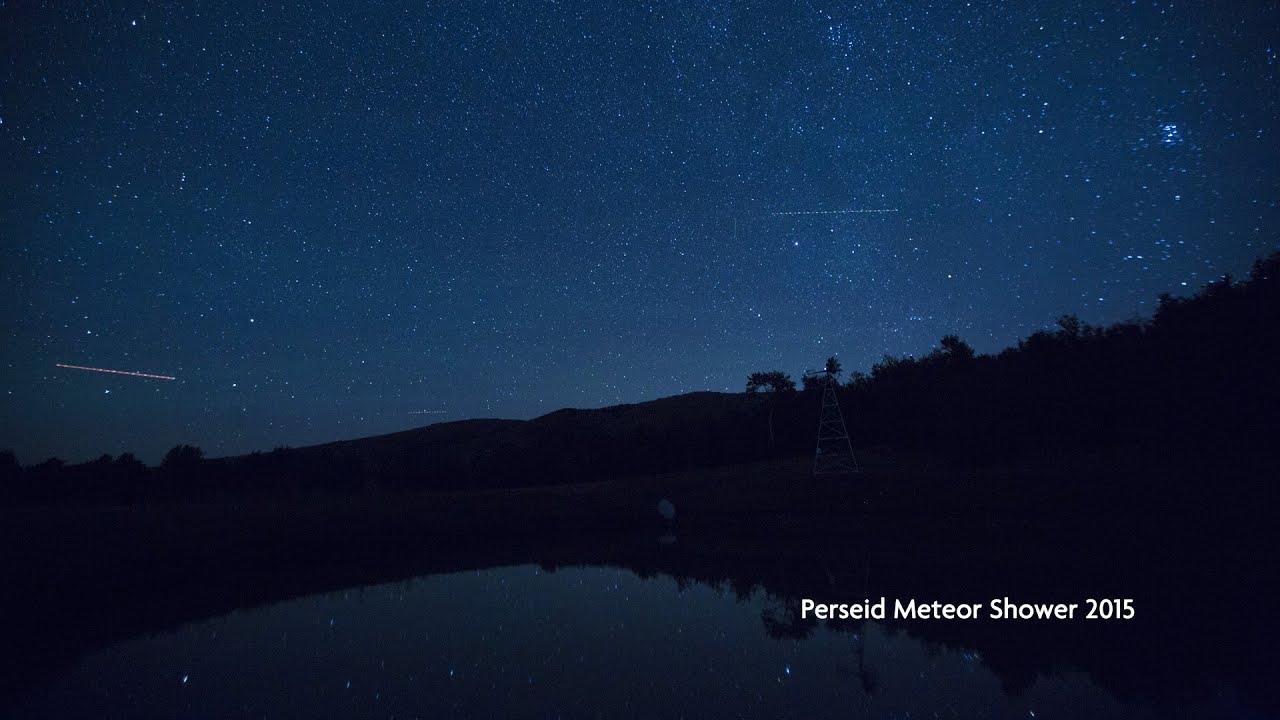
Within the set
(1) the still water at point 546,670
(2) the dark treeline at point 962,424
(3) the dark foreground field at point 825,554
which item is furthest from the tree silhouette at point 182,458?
(1) the still water at point 546,670

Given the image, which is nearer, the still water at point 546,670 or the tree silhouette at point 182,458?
the still water at point 546,670

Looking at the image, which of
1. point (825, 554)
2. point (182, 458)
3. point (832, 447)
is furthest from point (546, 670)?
point (182, 458)

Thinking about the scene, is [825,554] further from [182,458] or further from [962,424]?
[182,458]

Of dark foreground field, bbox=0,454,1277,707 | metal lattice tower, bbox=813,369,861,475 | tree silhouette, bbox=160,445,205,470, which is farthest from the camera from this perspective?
tree silhouette, bbox=160,445,205,470

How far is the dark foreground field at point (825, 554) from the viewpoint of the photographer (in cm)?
793

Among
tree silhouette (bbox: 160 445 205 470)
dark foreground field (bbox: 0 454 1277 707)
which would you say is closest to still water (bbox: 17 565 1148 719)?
dark foreground field (bbox: 0 454 1277 707)

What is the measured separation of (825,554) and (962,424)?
19.7 m

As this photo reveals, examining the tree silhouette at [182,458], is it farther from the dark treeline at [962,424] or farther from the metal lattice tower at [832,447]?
the metal lattice tower at [832,447]

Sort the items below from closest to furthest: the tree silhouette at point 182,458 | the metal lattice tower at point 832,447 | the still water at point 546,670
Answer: the still water at point 546,670 < the metal lattice tower at point 832,447 < the tree silhouette at point 182,458

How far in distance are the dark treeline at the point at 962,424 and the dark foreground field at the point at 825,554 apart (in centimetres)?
279

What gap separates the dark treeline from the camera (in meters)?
19.6

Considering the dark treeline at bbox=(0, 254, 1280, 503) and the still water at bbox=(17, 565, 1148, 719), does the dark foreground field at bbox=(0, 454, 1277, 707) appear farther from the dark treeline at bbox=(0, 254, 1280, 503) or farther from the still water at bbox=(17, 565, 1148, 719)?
the dark treeline at bbox=(0, 254, 1280, 503)

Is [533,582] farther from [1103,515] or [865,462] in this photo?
[865,462]

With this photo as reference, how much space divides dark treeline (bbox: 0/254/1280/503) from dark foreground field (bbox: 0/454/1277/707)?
2788 millimetres
